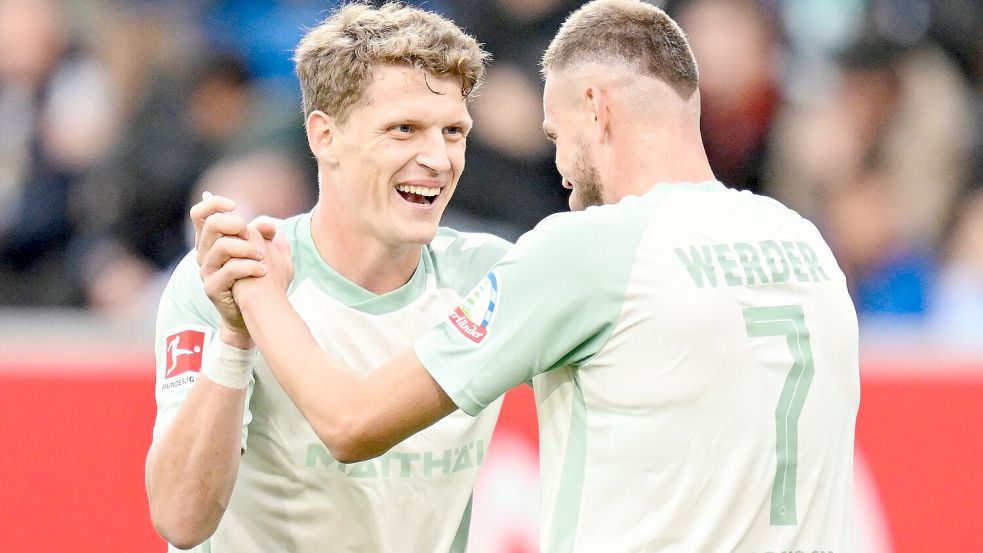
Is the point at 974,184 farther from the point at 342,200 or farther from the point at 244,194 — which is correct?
the point at 342,200

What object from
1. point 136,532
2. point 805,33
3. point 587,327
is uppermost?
point 805,33

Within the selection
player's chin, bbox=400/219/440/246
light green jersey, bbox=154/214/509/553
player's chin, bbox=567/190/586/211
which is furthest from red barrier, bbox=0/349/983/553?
player's chin, bbox=567/190/586/211

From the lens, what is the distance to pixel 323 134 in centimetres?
377

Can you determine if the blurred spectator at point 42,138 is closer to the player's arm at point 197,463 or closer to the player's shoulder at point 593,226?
the player's arm at point 197,463

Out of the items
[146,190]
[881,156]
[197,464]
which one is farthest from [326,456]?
[881,156]

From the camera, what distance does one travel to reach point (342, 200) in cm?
370

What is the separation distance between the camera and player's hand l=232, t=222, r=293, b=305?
3.25m

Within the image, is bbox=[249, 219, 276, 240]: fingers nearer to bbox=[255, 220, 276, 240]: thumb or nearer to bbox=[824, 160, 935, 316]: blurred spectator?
bbox=[255, 220, 276, 240]: thumb

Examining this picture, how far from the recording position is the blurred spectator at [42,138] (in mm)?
6754

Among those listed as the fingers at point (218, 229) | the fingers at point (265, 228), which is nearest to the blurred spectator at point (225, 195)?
the fingers at point (265, 228)

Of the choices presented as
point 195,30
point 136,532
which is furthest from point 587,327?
point 195,30

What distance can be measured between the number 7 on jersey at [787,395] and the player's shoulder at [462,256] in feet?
3.37

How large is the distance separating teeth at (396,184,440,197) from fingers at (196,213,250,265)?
50cm

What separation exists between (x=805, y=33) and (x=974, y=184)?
1.21 m
